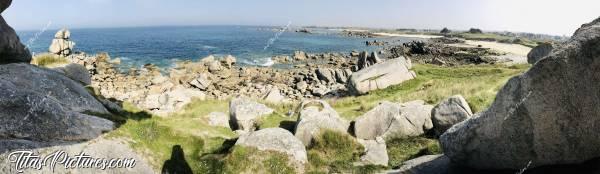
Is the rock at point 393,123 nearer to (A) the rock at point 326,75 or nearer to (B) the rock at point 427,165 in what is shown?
(B) the rock at point 427,165

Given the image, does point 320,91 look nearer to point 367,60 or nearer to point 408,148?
point 367,60

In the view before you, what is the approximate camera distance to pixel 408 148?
26109 millimetres

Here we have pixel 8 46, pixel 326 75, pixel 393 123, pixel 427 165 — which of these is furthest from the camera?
pixel 326 75

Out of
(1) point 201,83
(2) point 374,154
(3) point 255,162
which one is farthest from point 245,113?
(1) point 201,83

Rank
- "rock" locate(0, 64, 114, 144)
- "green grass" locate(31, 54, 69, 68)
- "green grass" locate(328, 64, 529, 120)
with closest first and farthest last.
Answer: "rock" locate(0, 64, 114, 144)
"green grass" locate(31, 54, 69, 68)
"green grass" locate(328, 64, 529, 120)

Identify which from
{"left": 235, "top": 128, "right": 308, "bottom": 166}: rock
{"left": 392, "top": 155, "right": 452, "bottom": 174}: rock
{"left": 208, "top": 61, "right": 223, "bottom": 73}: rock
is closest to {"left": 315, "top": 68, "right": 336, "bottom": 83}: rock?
{"left": 208, "top": 61, "right": 223, "bottom": 73}: rock

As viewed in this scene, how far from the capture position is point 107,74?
252 ft

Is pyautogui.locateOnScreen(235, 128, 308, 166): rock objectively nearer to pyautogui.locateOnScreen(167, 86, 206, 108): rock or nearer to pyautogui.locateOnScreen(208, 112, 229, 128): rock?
pyautogui.locateOnScreen(208, 112, 229, 128): rock

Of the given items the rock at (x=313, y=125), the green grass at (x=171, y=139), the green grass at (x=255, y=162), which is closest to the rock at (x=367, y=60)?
the rock at (x=313, y=125)

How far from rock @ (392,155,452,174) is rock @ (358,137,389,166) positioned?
124 cm

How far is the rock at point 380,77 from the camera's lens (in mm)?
53741

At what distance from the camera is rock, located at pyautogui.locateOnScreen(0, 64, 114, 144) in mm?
16766

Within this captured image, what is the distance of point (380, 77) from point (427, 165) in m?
33.8

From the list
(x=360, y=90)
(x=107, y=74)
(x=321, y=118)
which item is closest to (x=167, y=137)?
(x=321, y=118)
